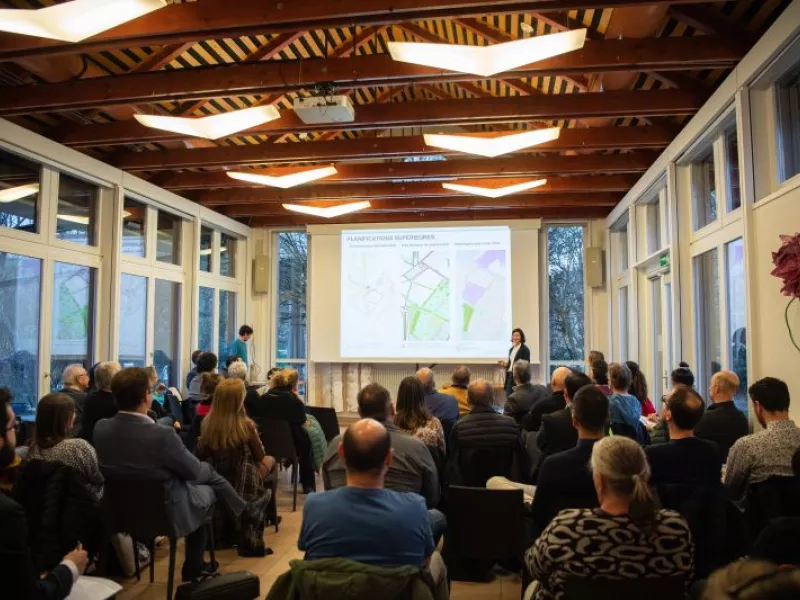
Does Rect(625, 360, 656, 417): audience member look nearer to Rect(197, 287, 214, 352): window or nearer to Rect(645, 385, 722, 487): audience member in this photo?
Rect(645, 385, 722, 487): audience member

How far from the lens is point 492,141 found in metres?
5.27

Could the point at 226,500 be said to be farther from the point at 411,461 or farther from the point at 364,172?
the point at 364,172

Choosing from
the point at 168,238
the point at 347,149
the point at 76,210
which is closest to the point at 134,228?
the point at 168,238

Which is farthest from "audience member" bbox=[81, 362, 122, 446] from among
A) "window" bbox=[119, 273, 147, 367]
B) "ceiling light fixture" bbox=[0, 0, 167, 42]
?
"window" bbox=[119, 273, 147, 367]

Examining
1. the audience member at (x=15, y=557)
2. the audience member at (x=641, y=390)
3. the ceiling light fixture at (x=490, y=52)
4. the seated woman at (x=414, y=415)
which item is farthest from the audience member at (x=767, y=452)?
the audience member at (x=15, y=557)

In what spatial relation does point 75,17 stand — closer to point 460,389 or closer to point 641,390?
point 460,389

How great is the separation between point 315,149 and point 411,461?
4.35 meters

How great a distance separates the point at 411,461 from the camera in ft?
9.78

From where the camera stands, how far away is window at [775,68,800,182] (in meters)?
4.02

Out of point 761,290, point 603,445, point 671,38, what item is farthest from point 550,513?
point 671,38

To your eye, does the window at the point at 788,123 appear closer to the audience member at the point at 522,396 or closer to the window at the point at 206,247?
the audience member at the point at 522,396

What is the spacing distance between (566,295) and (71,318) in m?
7.14

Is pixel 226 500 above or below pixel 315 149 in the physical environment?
below

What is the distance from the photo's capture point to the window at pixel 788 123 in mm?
4020
